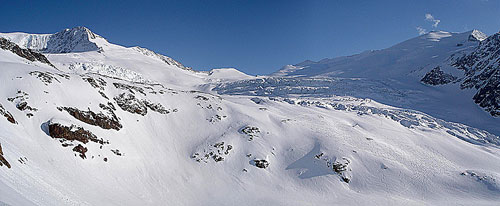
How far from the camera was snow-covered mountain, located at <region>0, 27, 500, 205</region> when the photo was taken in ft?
68.9

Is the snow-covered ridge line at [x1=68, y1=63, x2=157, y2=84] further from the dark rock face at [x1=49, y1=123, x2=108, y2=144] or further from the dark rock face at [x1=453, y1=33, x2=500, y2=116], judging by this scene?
the dark rock face at [x1=453, y1=33, x2=500, y2=116]

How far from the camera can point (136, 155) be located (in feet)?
92.4

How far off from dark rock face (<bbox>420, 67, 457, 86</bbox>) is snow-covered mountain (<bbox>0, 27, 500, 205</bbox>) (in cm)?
3937

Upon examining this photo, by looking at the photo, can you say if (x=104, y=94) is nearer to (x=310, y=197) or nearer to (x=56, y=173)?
(x=56, y=173)

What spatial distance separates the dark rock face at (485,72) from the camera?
186ft

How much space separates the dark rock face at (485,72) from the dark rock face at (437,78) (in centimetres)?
438

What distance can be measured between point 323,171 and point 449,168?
16.0 meters

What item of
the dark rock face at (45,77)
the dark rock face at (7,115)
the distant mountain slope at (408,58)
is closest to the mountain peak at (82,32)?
the distant mountain slope at (408,58)

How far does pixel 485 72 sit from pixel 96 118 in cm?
9368

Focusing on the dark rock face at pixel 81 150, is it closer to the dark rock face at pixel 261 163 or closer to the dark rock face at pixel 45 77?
the dark rock face at pixel 45 77

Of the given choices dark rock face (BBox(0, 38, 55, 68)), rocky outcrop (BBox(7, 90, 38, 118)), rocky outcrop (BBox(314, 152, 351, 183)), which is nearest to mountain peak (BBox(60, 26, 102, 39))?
dark rock face (BBox(0, 38, 55, 68))

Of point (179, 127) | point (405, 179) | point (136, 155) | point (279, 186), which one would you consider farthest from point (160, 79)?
point (405, 179)

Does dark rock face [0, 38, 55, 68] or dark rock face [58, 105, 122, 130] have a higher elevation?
dark rock face [0, 38, 55, 68]

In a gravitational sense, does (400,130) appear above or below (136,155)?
above
